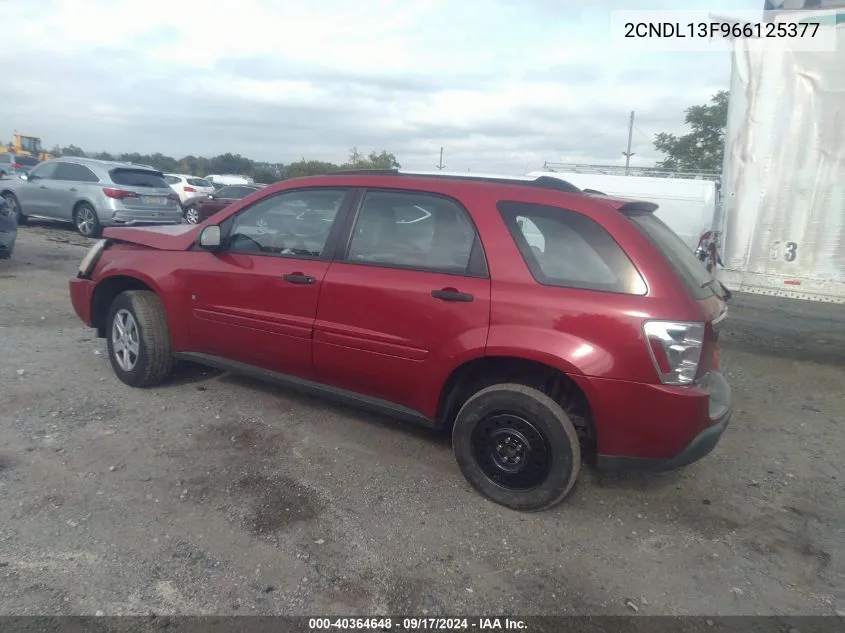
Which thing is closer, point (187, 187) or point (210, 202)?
point (210, 202)

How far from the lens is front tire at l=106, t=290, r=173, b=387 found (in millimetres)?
4512

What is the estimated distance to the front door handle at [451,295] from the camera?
330 cm

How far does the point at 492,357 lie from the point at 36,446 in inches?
108

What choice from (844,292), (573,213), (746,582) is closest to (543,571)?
(746,582)

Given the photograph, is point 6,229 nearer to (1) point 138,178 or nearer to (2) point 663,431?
(1) point 138,178

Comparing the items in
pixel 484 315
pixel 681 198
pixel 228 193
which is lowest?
pixel 484 315

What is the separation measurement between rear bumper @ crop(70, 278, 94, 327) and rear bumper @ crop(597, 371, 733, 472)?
398cm

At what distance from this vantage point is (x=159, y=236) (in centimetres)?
467

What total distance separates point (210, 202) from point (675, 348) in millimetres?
17086

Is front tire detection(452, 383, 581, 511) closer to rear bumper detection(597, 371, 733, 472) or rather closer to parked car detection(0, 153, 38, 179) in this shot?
rear bumper detection(597, 371, 733, 472)

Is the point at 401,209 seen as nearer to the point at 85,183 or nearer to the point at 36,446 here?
the point at 36,446

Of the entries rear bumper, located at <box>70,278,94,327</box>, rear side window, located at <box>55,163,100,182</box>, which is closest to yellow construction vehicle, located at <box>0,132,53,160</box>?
rear side window, located at <box>55,163,100,182</box>

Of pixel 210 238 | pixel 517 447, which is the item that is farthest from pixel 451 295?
pixel 210 238

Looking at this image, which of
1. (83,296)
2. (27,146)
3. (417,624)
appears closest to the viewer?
(417,624)
